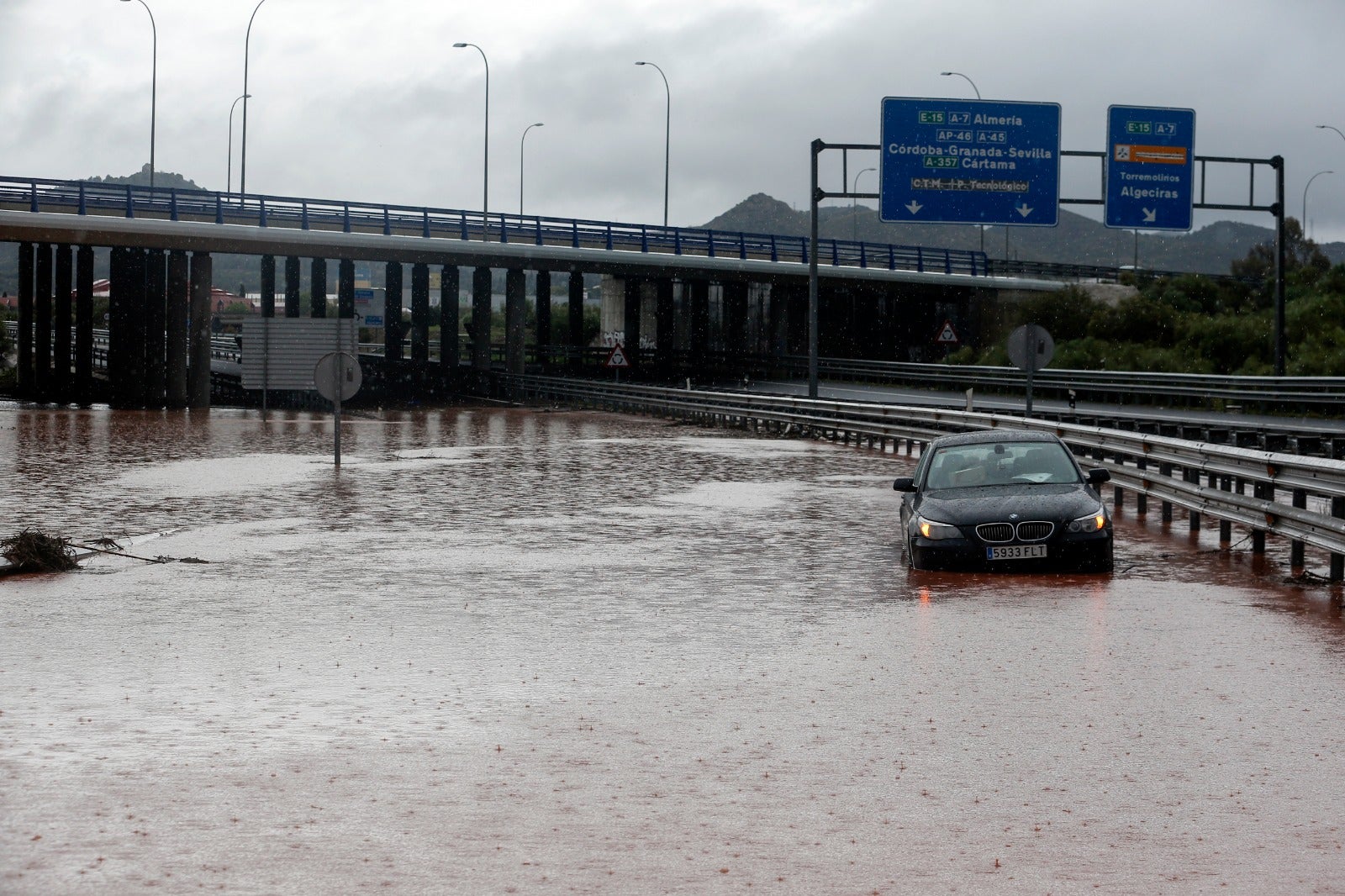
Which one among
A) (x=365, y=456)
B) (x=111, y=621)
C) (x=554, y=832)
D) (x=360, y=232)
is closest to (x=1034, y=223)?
(x=365, y=456)

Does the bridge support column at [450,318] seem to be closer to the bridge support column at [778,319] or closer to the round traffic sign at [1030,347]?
the bridge support column at [778,319]

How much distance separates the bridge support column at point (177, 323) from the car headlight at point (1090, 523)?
46286 mm

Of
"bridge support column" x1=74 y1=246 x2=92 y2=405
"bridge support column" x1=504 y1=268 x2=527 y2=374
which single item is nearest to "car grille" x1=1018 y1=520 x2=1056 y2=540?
"bridge support column" x1=504 y1=268 x2=527 y2=374

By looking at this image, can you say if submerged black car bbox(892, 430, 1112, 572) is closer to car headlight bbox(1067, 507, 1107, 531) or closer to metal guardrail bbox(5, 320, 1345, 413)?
car headlight bbox(1067, 507, 1107, 531)

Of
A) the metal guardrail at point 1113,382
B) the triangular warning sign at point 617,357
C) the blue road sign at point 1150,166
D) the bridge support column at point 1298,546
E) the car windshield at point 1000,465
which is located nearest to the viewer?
the bridge support column at point 1298,546

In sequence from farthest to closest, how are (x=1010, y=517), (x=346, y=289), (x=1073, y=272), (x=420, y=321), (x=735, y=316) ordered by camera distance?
1. (x=1073, y=272)
2. (x=346, y=289)
3. (x=420, y=321)
4. (x=735, y=316)
5. (x=1010, y=517)

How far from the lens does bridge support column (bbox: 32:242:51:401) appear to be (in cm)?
6988

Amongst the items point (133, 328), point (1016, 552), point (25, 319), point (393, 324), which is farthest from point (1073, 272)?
point (1016, 552)

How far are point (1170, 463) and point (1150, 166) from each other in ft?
69.2

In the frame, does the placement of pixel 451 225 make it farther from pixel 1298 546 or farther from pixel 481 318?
pixel 1298 546

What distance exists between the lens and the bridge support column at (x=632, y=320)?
7219 cm

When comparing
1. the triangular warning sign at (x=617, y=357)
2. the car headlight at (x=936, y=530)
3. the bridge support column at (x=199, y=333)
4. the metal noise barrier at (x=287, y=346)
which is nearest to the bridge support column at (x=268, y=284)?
the bridge support column at (x=199, y=333)

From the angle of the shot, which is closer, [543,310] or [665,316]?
[665,316]

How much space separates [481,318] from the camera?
6794 cm
